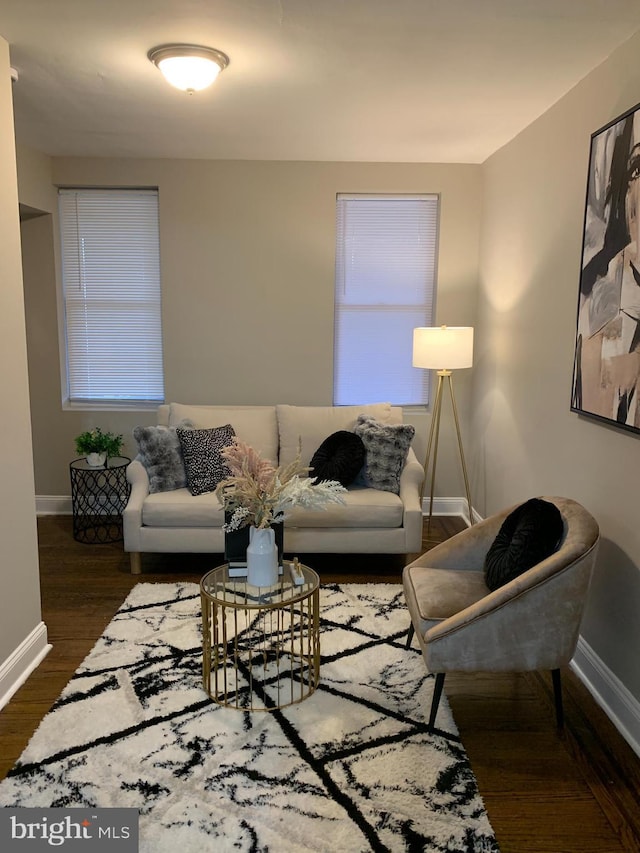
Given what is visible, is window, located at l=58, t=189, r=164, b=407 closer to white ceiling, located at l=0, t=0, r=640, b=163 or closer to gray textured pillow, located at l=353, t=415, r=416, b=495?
white ceiling, located at l=0, t=0, r=640, b=163

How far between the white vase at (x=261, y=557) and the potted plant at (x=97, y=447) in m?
2.28

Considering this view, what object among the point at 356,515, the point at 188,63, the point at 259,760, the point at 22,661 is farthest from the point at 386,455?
the point at 188,63

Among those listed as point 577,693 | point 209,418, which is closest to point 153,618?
point 209,418

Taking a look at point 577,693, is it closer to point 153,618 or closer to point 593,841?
point 593,841

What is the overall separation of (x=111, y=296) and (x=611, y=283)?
3.62 m

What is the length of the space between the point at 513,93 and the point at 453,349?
151cm

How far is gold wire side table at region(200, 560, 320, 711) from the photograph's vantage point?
101 inches

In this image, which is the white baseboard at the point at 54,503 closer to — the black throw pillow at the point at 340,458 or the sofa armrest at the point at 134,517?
the sofa armrest at the point at 134,517

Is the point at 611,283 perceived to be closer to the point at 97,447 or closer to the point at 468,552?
the point at 468,552

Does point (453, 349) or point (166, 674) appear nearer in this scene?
point (166, 674)

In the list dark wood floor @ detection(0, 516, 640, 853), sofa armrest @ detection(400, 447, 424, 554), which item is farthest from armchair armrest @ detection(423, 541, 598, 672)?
sofa armrest @ detection(400, 447, 424, 554)

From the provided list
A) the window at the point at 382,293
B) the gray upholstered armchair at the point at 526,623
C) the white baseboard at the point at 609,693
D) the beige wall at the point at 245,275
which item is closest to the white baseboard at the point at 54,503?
the beige wall at the point at 245,275

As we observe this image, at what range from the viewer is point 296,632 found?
125 inches

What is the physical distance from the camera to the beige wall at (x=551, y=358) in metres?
2.57
